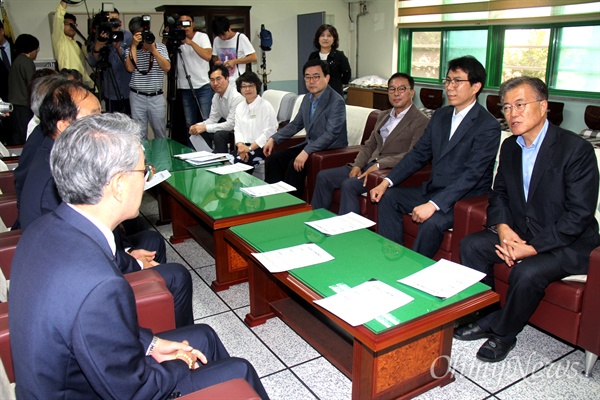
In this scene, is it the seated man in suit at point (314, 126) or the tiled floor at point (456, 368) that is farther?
the seated man in suit at point (314, 126)

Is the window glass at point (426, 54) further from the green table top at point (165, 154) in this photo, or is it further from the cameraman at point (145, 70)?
the green table top at point (165, 154)

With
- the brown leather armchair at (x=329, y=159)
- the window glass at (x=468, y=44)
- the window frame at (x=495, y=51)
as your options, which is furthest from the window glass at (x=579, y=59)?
the brown leather armchair at (x=329, y=159)

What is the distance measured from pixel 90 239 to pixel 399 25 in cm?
720

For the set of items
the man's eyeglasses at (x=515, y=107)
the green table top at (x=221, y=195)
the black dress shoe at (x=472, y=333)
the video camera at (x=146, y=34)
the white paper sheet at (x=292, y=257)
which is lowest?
the black dress shoe at (x=472, y=333)

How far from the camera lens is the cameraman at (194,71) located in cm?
480

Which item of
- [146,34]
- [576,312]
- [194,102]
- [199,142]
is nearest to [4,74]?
[146,34]

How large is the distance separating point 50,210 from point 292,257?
920 millimetres

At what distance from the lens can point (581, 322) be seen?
6.31 feet

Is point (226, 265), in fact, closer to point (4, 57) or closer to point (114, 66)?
point (114, 66)

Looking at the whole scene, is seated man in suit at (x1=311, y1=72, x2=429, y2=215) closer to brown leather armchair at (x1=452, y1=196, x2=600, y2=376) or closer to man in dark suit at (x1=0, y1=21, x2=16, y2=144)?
brown leather armchair at (x1=452, y1=196, x2=600, y2=376)

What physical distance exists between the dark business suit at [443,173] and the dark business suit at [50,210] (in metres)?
1.29

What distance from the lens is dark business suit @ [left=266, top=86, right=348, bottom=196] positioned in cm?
371

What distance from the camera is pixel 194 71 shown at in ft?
16.1

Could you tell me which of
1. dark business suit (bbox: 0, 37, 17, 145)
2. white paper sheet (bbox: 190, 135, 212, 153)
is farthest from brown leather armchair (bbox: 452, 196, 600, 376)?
dark business suit (bbox: 0, 37, 17, 145)
